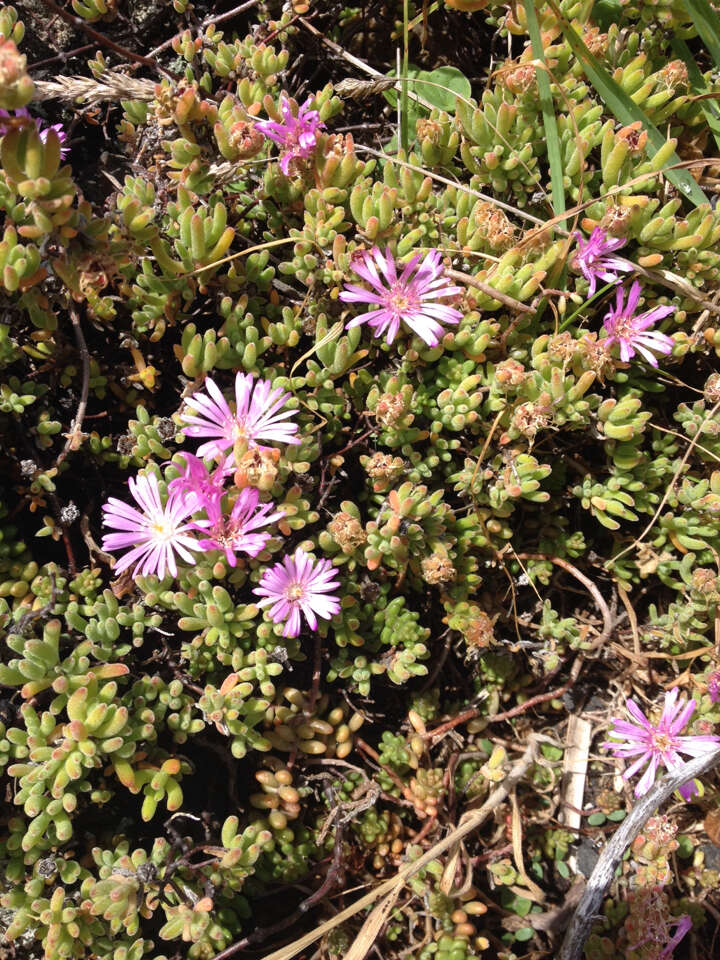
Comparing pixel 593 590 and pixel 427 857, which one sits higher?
pixel 593 590

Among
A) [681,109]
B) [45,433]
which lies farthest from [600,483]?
[45,433]

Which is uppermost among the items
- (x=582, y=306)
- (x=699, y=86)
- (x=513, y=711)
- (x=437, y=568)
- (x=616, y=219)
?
(x=699, y=86)

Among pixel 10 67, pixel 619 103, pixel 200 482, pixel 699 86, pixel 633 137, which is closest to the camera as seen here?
pixel 10 67

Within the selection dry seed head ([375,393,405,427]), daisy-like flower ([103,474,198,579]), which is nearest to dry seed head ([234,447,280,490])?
daisy-like flower ([103,474,198,579])

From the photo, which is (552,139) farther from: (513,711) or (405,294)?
(513,711)

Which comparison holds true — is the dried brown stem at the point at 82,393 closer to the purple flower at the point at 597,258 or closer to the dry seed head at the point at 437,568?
the dry seed head at the point at 437,568

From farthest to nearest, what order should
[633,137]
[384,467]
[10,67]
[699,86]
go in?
[699,86]
[633,137]
[384,467]
[10,67]

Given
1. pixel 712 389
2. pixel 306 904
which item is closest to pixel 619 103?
pixel 712 389
